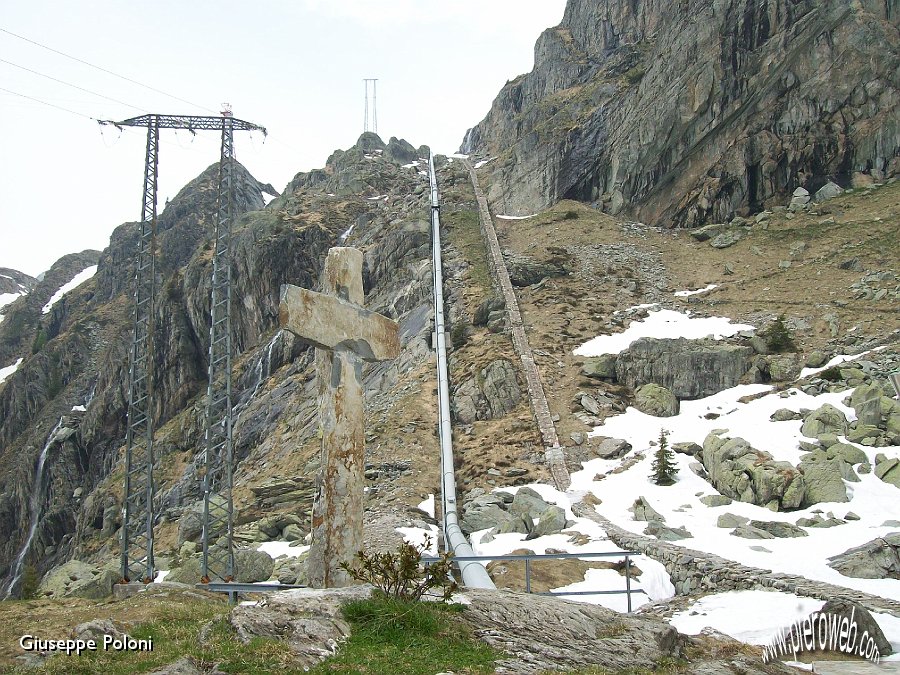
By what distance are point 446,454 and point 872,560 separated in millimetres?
13580

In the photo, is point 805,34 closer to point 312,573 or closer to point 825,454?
point 825,454

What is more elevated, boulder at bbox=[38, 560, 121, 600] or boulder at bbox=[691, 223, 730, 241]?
boulder at bbox=[691, 223, 730, 241]

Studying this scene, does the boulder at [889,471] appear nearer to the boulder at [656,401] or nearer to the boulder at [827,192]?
the boulder at [656,401]

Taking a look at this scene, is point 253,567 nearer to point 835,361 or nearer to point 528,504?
point 528,504

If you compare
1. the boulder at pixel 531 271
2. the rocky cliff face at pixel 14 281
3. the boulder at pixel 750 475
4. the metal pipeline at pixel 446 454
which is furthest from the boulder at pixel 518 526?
the rocky cliff face at pixel 14 281

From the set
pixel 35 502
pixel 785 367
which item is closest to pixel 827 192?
pixel 785 367

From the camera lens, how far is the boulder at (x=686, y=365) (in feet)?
80.4

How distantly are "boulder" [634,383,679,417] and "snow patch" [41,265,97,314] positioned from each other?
100659 millimetres

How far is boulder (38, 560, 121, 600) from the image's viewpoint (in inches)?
642

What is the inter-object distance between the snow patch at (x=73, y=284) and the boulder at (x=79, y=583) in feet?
310

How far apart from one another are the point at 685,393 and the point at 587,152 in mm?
32114

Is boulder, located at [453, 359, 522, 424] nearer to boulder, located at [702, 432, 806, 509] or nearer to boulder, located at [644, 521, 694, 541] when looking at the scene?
boulder, located at [702, 432, 806, 509]

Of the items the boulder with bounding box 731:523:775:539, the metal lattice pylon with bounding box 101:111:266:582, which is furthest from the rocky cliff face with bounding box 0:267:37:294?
the boulder with bounding box 731:523:775:539

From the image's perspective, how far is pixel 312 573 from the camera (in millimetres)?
7004
